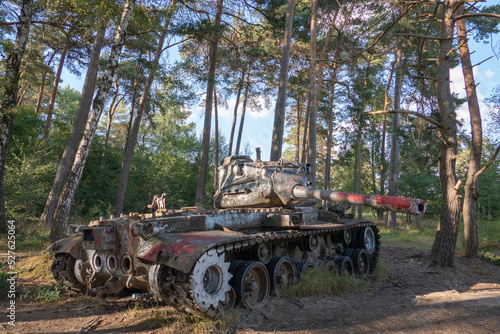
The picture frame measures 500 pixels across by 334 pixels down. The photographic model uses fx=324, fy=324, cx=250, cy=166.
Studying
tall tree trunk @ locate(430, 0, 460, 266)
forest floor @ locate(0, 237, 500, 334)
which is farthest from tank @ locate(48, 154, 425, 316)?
tall tree trunk @ locate(430, 0, 460, 266)

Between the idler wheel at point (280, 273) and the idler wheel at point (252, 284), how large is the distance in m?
0.21

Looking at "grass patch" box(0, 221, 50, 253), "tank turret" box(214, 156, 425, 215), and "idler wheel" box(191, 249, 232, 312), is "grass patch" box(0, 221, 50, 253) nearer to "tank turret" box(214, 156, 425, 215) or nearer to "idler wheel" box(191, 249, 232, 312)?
"tank turret" box(214, 156, 425, 215)

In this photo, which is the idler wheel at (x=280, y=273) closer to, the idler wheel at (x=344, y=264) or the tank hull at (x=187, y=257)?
the tank hull at (x=187, y=257)

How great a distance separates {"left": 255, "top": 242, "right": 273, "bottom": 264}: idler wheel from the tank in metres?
0.02

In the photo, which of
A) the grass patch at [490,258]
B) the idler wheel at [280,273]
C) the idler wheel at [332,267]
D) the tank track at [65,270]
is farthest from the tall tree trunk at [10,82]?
the grass patch at [490,258]

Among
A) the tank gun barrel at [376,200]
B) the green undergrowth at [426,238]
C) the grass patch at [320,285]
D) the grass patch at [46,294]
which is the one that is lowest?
the grass patch at [46,294]

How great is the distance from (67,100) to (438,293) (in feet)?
133

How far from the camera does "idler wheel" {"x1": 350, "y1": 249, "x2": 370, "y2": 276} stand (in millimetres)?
8500

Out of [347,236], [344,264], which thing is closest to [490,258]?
[347,236]

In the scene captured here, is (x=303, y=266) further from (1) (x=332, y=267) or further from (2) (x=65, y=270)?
(2) (x=65, y=270)

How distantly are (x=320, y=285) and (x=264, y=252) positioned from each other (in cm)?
131

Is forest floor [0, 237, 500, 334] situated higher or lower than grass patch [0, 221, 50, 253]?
lower

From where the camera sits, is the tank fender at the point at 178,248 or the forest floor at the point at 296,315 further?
the forest floor at the point at 296,315

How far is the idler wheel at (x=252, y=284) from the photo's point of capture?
514 cm
